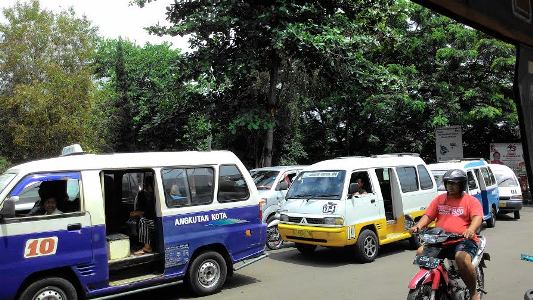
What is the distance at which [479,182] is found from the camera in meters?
13.6

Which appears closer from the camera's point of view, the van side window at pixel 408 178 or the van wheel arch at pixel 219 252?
the van wheel arch at pixel 219 252

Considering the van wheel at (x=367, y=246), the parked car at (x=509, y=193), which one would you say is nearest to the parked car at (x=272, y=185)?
the van wheel at (x=367, y=246)

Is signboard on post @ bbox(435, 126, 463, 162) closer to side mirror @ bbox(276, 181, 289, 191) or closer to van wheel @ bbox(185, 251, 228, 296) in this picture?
side mirror @ bbox(276, 181, 289, 191)

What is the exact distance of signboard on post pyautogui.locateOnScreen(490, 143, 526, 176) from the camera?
22.1 m

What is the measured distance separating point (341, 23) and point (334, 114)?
1190cm

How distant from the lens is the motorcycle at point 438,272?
476 cm

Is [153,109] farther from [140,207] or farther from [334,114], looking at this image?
[140,207]

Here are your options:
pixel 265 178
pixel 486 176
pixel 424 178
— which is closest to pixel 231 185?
pixel 265 178

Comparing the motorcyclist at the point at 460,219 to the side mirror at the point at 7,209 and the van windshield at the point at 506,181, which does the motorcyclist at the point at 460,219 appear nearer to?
the side mirror at the point at 7,209

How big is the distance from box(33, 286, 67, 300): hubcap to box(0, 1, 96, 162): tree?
15.3 m

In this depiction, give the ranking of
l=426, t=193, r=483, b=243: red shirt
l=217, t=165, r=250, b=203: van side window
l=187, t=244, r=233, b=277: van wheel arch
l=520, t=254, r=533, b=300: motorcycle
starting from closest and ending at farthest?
l=520, t=254, r=533, b=300: motorcycle < l=426, t=193, r=483, b=243: red shirt < l=187, t=244, r=233, b=277: van wheel arch < l=217, t=165, r=250, b=203: van side window

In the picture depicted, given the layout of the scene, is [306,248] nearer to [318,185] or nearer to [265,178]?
[318,185]

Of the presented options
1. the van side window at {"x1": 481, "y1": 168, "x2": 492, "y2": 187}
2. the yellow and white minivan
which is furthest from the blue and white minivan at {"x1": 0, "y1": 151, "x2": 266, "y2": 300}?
the van side window at {"x1": 481, "y1": 168, "x2": 492, "y2": 187}

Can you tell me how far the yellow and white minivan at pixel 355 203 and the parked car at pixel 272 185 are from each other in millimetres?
1310
